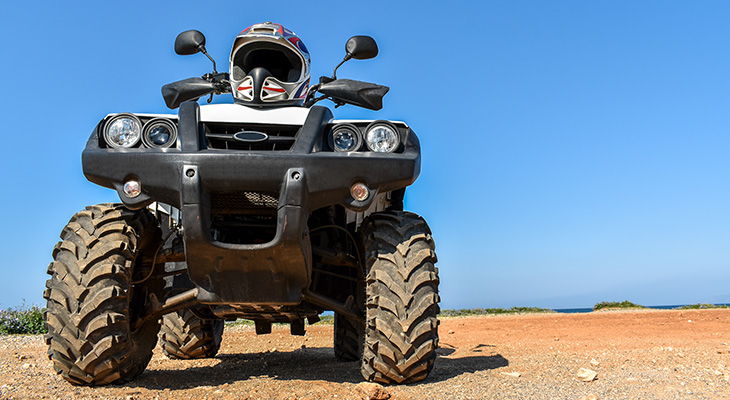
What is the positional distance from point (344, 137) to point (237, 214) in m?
1.13

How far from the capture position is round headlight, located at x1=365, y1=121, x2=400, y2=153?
455 cm

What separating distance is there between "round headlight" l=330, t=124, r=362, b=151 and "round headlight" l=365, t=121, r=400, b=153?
99 millimetres

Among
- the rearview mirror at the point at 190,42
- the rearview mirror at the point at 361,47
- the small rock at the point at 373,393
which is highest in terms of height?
the rearview mirror at the point at 190,42

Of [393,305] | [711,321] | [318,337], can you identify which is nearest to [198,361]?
[393,305]

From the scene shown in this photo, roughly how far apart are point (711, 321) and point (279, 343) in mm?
8810

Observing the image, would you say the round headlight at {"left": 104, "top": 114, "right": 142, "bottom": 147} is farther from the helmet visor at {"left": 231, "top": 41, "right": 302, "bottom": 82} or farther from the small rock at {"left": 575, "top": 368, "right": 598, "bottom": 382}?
the small rock at {"left": 575, "top": 368, "right": 598, "bottom": 382}

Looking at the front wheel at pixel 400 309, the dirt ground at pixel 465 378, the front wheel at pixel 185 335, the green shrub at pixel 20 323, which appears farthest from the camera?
the green shrub at pixel 20 323

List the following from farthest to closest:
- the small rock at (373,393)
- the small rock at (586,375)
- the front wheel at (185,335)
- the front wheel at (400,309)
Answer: the front wheel at (185,335) < the small rock at (586,375) < the front wheel at (400,309) < the small rock at (373,393)

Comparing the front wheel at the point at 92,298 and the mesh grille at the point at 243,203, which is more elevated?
the mesh grille at the point at 243,203

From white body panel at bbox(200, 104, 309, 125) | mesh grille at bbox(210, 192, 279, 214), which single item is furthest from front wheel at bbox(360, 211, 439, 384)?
white body panel at bbox(200, 104, 309, 125)

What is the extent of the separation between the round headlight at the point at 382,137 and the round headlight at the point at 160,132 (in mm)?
1439

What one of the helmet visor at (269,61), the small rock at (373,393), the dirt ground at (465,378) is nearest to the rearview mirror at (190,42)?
the helmet visor at (269,61)

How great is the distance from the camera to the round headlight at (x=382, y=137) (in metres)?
4.55

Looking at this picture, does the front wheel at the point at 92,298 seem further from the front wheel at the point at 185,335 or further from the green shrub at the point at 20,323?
the green shrub at the point at 20,323
